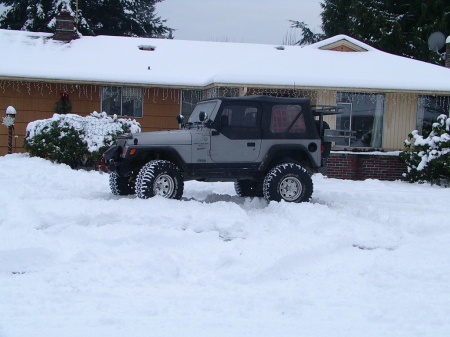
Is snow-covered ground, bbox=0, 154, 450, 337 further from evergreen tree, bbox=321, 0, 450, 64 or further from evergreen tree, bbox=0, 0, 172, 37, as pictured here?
evergreen tree, bbox=0, 0, 172, 37

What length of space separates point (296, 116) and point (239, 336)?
6184 mm

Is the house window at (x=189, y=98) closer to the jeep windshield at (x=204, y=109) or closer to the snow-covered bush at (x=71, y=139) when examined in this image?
the snow-covered bush at (x=71, y=139)

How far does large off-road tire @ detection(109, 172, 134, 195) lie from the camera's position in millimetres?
9499

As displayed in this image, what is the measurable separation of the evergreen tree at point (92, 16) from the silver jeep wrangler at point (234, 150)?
2240cm

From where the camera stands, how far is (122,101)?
55.9ft

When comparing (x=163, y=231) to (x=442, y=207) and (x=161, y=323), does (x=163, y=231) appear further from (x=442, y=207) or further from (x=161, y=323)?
(x=442, y=207)

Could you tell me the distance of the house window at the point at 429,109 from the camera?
16531mm

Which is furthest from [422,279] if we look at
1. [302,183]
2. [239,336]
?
[302,183]

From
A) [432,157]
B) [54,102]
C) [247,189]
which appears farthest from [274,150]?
[54,102]

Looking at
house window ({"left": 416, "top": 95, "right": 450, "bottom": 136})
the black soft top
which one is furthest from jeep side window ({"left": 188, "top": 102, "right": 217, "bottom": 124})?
house window ({"left": 416, "top": 95, "right": 450, "bottom": 136})

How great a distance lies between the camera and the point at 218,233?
6.61 m

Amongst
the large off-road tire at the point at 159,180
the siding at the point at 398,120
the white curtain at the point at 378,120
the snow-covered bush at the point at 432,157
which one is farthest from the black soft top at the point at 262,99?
the siding at the point at 398,120

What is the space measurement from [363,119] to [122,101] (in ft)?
25.9

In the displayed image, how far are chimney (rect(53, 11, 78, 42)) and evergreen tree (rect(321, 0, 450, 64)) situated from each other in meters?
17.1
